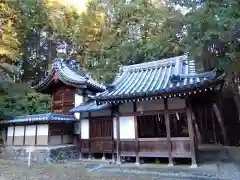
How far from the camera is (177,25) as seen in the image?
13.2 meters

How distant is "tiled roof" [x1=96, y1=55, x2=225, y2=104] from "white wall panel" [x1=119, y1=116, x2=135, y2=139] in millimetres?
1304

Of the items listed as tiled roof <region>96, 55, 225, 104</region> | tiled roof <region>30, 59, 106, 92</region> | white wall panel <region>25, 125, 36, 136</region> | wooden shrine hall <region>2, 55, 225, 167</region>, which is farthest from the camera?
tiled roof <region>30, 59, 106, 92</region>

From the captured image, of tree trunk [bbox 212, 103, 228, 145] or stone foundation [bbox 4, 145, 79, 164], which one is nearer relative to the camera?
stone foundation [bbox 4, 145, 79, 164]

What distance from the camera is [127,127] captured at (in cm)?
1117

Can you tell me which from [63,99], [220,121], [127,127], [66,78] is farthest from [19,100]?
[220,121]

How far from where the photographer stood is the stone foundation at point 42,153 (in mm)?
12508

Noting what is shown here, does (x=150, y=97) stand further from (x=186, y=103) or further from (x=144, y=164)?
(x=144, y=164)

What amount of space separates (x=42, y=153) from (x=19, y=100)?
7.95 m

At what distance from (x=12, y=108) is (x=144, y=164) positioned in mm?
12591

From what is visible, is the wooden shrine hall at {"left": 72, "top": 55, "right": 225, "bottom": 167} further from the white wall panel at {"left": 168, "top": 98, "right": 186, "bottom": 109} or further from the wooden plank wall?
the wooden plank wall

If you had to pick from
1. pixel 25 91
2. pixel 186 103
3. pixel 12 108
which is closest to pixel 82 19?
pixel 25 91

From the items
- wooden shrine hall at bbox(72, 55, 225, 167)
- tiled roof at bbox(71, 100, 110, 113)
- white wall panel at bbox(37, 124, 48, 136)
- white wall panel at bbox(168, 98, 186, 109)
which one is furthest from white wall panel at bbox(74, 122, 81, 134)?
white wall panel at bbox(168, 98, 186, 109)

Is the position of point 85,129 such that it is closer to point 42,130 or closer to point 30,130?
point 42,130

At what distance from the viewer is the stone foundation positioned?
12.5 m
